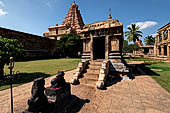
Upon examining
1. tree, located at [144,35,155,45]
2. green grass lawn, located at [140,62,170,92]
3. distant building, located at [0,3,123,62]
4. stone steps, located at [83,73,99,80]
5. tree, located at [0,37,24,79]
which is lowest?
green grass lawn, located at [140,62,170,92]

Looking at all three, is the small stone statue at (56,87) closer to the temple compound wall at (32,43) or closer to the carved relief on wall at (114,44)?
the carved relief on wall at (114,44)

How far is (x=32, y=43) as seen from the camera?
23.6 metres

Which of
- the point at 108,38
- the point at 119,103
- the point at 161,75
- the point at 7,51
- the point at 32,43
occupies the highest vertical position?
the point at 32,43

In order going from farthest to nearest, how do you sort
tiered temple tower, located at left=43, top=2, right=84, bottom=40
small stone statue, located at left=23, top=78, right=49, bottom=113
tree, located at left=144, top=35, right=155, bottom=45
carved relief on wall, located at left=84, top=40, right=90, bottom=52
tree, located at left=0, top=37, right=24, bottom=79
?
tree, located at left=144, top=35, right=155, bottom=45, tiered temple tower, located at left=43, top=2, right=84, bottom=40, carved relief on wall, located at left=84, top=40, right=90, bottom=52, tree, located at left=0, top=37, right=24, bottom=79, small stone statue, located at left=23, top=78, right=49, bottom=113

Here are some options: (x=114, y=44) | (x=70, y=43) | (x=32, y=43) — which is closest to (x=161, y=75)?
(x=114, y=44)

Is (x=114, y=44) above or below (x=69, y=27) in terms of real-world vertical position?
below

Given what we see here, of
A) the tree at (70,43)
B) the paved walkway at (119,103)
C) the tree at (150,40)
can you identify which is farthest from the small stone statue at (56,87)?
the tree at (150,40)

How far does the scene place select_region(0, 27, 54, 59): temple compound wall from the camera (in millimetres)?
19030

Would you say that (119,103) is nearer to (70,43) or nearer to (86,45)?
(86,45)

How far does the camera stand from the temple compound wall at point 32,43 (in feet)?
62.4

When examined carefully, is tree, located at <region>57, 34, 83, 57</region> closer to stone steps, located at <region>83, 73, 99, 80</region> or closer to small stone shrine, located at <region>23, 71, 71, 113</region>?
stone steps, located at <region>83, 73, 99, 80</region>

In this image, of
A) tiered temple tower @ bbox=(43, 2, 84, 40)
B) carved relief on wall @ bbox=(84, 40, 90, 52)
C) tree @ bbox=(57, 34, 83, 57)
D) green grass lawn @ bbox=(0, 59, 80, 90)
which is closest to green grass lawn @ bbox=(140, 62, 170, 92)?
carved relief on wall @ bbox=(84, 40, 90, 52)

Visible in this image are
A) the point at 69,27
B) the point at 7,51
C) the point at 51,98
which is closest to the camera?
the point at 51,98

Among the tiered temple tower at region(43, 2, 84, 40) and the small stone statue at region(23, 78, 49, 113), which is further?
the tiered temple tower at region(43, 2, 84, 40)
